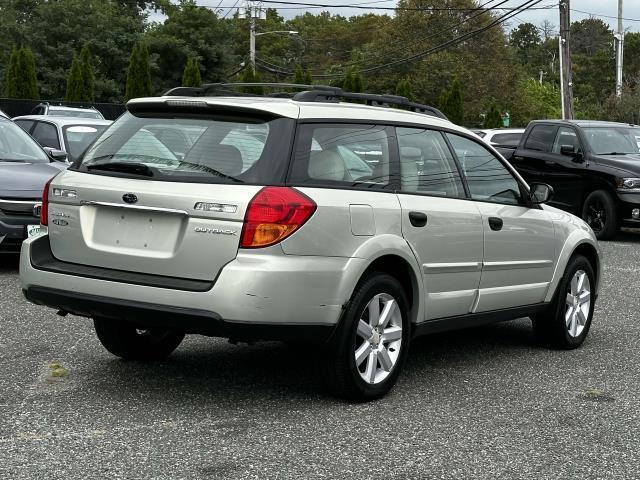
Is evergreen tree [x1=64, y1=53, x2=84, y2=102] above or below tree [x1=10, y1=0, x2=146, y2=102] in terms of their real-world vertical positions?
below

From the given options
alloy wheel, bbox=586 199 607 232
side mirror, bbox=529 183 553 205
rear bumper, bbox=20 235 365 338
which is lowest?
alloy wheel, bbox=586 199 607 232

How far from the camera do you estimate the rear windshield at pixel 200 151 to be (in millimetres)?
5531

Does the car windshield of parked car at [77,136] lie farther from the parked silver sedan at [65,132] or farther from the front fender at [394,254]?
the front fender at [394,254]

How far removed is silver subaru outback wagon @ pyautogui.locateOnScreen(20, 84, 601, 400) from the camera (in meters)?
5.37

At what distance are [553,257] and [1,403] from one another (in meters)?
3.91

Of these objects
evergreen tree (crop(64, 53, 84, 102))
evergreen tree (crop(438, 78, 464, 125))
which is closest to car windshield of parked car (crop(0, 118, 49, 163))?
evergreen tree (crop(64, 53, 84, 102))

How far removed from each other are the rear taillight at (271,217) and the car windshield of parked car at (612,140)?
12.6m

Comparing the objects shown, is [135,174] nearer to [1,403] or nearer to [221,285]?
[221,285]

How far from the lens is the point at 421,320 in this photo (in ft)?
20.9

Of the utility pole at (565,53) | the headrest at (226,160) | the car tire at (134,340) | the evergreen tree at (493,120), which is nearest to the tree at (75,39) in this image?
the evergreen tree at (493,120)

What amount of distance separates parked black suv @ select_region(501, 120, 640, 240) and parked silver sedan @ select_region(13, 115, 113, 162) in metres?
6.92

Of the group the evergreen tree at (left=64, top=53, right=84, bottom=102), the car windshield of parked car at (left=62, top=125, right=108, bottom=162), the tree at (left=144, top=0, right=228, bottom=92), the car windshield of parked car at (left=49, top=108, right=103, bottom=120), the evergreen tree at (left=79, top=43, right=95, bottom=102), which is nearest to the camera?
the car windshield of parked car at (left=62, top=125, right=108, bottom=162)

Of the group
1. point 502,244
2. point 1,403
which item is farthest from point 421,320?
point 1,403

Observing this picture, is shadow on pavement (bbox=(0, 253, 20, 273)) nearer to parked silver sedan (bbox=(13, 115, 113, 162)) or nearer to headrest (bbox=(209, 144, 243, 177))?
parked silver sedan (bbox=(13, 115, 113, 162))
